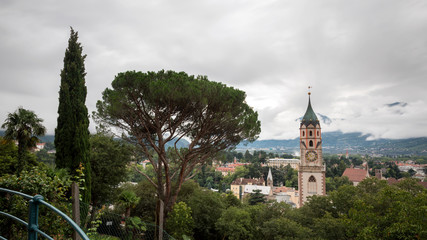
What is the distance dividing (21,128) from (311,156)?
997 inches

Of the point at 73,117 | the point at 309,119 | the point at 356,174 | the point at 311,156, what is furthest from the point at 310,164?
the point at 356,174

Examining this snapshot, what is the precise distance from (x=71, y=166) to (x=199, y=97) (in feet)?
18.6

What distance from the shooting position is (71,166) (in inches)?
395

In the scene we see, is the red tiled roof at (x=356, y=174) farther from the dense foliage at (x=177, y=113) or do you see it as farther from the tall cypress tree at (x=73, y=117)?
the tall cypress tree at (x=73, y=117)

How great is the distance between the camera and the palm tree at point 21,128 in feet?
32.0

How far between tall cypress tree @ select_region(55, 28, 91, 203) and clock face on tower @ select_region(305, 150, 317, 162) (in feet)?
75.5

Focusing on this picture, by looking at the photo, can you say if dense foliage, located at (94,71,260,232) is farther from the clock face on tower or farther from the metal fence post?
the clock face on tower

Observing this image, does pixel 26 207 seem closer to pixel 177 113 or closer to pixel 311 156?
pixel 177 113

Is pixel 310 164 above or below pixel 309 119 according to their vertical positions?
below

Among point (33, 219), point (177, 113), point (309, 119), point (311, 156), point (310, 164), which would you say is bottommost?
point (310, 164)

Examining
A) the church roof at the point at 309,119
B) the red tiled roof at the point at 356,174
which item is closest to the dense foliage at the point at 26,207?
the church roof at the point at 309,119

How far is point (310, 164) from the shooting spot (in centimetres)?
2733

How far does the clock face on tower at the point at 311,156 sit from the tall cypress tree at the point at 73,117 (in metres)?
23.0

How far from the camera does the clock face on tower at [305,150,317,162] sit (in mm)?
27375
